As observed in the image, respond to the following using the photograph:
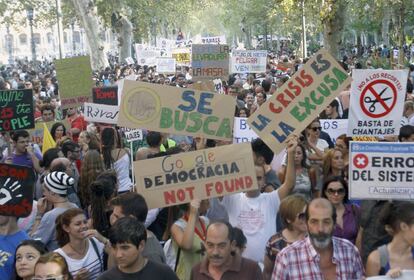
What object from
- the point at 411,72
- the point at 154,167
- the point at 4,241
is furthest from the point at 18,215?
the point at 411,72

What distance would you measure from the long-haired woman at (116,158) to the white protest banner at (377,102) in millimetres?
2620

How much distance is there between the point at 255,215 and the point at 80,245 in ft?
4.78

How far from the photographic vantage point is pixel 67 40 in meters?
109

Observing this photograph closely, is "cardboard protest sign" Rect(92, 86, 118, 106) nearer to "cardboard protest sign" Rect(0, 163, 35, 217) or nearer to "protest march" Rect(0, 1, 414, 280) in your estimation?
"protest march" Rect(0, 1, 414, 280)

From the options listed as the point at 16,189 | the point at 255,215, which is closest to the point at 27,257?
the point at 16,189

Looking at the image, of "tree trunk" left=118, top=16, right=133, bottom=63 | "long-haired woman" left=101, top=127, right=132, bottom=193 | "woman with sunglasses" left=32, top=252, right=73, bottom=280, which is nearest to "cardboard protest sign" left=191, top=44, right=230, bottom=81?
"long-haired woman" left=101, top=127, right=132, bottom=193

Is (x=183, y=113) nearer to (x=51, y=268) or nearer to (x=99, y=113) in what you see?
(x=51, y=268)

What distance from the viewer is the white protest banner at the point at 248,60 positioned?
68.9 feet

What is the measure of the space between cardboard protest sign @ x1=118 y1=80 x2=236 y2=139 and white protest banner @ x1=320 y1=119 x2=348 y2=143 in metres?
3.40

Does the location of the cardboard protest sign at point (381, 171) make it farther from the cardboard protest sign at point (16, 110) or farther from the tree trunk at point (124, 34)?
the tree trunk at point (124, 34)

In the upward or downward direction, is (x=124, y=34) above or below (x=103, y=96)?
above

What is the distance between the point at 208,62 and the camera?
16.2 metres

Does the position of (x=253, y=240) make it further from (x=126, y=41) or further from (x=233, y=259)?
(x=126, y=41)

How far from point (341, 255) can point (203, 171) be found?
1777mm
